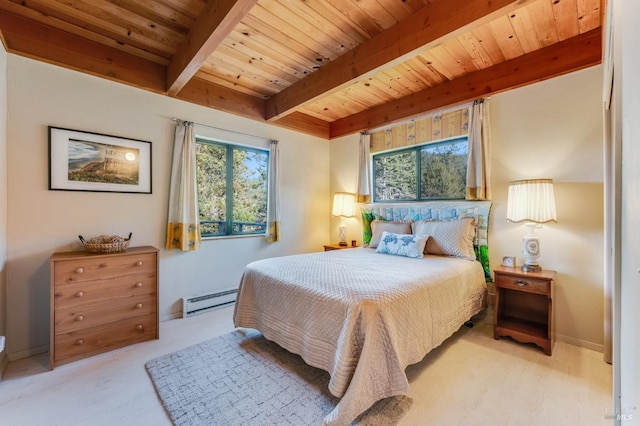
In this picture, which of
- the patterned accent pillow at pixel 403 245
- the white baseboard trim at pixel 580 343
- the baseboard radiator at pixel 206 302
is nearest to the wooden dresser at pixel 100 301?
the baseboard radiator at pixel 206 302

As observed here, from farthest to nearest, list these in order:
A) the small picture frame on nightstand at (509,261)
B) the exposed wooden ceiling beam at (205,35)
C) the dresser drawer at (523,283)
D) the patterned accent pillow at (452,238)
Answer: the patterned accent pillow at (452,238) → the small picture frame on nightstand at (509,261) → the dresser drawer at (523,283) → the exposed wooden ceiling beam at (205,35)

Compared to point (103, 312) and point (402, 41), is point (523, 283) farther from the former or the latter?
point (103, 312)

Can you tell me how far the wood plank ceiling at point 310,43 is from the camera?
1.93 meters

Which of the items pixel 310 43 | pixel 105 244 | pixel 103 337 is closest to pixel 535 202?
pixel 310 43

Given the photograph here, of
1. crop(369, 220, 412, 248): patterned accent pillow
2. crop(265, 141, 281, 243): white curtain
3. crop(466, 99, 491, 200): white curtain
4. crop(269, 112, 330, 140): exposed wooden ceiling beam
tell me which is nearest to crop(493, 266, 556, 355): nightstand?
crop(466, 99, 491, 200): white curtain

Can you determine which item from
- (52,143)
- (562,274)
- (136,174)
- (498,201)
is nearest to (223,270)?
(136,174)

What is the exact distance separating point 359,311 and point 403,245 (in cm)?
150

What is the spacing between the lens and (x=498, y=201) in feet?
9.09

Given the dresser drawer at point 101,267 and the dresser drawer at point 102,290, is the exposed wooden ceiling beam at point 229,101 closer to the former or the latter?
the dresser drawer at point 101,267

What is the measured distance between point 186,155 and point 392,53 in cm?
229

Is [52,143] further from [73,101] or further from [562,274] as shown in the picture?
[562,274]

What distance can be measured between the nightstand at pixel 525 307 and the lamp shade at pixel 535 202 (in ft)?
1.58

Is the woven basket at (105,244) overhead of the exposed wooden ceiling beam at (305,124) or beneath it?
beneath

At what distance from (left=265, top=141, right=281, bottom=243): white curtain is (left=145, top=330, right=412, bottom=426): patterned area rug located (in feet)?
5.38
